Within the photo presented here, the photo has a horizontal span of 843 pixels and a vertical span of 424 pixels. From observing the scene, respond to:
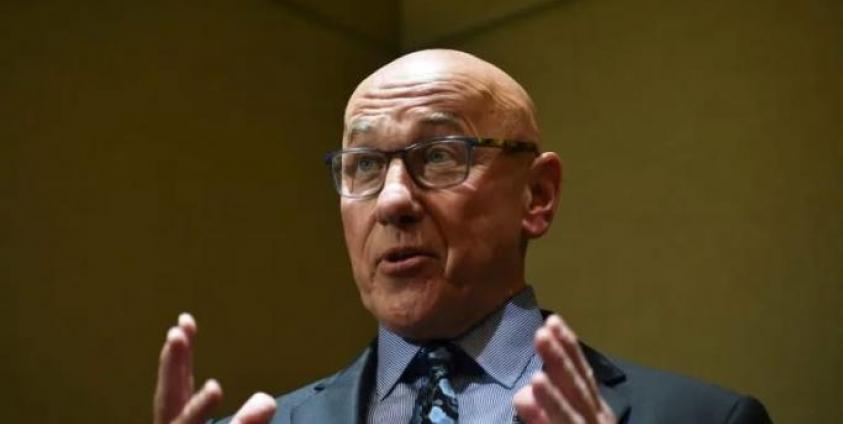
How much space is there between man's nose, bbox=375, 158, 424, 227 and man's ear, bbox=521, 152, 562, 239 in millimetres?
181

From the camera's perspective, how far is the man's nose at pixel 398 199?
4.52 ft

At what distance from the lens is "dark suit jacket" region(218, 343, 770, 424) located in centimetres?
134

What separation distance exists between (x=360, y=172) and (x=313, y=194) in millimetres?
1117

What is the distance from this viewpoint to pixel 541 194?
1521 mm

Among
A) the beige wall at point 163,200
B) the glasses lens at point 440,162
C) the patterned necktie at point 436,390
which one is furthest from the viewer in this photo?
the beige wall at point 163,200

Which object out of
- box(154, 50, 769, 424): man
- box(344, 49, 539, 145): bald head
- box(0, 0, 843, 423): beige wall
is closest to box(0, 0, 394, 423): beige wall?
box(0, 0, 843, 423): beige wall

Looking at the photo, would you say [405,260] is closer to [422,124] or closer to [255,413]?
[422,124]

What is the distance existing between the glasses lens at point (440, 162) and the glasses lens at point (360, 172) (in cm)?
6

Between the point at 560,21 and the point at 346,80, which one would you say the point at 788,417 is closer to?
the point at 560,21

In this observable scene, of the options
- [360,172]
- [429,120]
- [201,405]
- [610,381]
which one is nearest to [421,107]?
[429,120]

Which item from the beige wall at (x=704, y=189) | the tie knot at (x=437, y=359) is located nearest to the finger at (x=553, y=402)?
the tie knot at (x=437, y=359)

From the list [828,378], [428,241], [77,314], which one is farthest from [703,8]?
[77,314]

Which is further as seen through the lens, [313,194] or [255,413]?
[313,194]

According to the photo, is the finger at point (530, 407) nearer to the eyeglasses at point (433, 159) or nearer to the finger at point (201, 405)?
the finger at point (201, 405)
